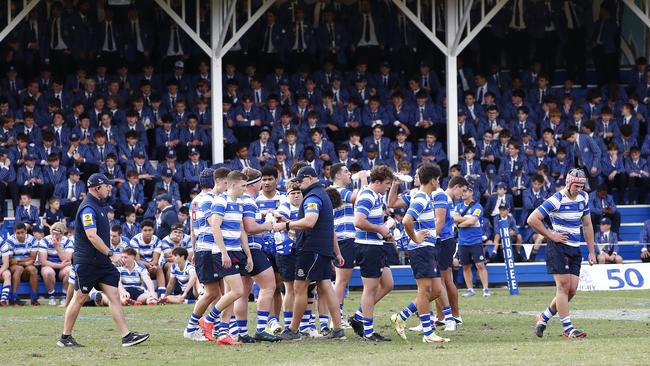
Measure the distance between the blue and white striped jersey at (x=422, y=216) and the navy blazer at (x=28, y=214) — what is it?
12643 mm

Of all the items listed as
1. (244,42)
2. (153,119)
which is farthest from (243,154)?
(244,42)

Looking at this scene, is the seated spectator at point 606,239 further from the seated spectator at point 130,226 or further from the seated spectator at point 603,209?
the seated spectator at point 130,226

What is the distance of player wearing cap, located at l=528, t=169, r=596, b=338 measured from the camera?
14.4m

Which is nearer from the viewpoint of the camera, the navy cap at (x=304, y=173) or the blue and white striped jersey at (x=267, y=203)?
the navy cap at (x=304, y=173)

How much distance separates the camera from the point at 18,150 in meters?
26.8

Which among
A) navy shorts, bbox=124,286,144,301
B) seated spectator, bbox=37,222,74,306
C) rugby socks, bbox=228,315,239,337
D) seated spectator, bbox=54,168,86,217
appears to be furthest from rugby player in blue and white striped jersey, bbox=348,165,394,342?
seated spectator, bbox=54,168,86,217

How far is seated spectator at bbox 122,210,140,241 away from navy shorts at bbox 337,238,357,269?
1033 cm

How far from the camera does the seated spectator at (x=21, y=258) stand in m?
23.7

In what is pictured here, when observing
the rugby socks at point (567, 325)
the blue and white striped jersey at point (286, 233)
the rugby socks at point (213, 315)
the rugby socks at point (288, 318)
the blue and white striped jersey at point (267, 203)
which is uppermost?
the blue and white striped jersey at point (267, 203)

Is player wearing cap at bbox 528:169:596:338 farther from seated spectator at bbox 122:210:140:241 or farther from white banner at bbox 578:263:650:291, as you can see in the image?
seated spectator at bbox 122:210:140:241

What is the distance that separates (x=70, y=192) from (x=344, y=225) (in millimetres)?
11505

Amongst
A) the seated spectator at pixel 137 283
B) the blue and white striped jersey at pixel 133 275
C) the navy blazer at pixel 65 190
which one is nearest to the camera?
the seated spectator at pixel 137 283

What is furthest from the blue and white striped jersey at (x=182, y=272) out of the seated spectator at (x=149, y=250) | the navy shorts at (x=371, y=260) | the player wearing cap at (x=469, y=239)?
the navy shorts at (x=371, y=260)

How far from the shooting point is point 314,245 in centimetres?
1429
